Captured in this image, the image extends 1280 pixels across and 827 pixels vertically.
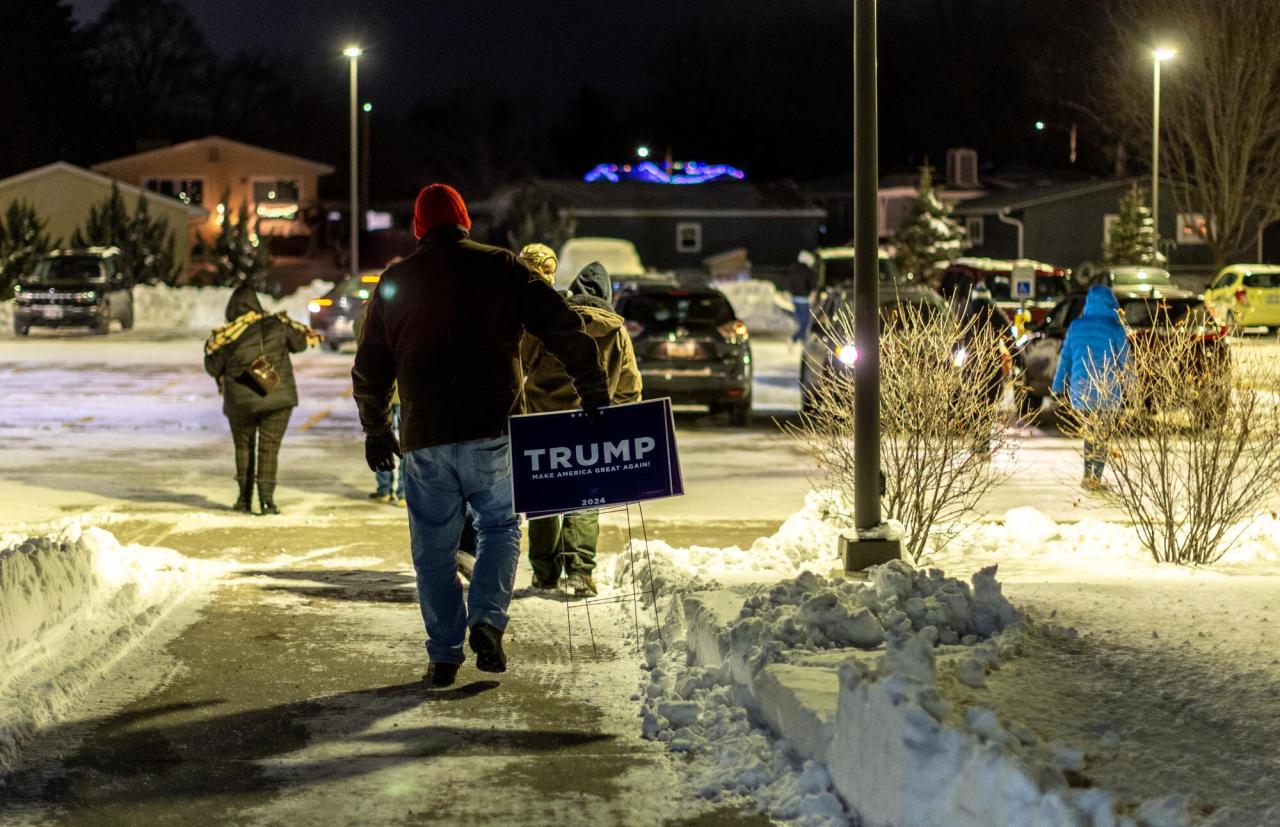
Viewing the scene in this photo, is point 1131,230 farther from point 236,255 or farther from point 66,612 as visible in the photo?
point 66,612

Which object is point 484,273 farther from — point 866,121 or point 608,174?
point 608,174

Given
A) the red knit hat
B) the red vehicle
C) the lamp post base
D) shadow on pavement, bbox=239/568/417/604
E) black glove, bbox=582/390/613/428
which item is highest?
the red vehicle

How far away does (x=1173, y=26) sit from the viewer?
44.7 meters

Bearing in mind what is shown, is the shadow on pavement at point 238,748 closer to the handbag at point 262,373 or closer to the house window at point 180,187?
the handbag at point 262,373

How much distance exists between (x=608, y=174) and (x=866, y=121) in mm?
67272

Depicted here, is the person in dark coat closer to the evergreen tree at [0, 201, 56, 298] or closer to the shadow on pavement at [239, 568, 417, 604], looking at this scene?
the shadow on pavement at [239, 568, 417, 604]

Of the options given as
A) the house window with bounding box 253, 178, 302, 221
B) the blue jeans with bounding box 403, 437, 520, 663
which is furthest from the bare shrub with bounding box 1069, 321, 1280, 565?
the house window with bounding box 253, 178, 302, 221

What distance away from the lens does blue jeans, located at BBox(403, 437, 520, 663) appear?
7.39 metres

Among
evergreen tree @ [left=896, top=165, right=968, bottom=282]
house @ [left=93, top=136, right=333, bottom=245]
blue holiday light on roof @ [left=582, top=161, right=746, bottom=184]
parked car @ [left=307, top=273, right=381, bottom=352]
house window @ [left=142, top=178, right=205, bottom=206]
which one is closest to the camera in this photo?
parked car @ [left=307, top=273, right=381, bottom=352]

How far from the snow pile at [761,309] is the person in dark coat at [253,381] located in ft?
97.1

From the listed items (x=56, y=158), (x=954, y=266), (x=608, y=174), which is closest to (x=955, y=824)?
(x=954, y=266)

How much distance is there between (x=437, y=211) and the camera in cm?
752

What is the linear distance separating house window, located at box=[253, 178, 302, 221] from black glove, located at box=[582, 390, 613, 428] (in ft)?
238

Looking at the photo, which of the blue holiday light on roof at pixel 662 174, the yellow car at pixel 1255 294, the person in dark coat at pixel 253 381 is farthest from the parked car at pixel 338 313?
the blue holiday light on roof at pixel 662 174
